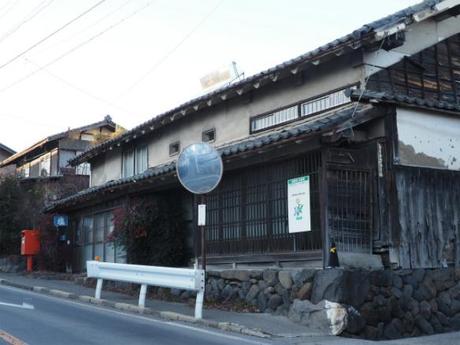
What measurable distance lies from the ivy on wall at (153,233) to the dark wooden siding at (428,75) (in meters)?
7.36

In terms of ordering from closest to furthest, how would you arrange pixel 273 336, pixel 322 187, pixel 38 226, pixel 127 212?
pixel 273 336 → pixel 322 187 → pixel 127 212 → pixel 38 226

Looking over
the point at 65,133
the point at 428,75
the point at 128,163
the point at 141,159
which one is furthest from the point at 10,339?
the point at 65,133

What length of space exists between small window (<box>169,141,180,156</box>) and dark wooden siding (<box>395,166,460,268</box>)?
8936 mm

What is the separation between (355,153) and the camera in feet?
39.0

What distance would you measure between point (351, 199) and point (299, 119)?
325cm

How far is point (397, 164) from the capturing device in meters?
11.8

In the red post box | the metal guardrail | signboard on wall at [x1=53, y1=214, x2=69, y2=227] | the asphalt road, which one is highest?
signboard on wall at [x1=53, y1=214, x2=69, y2=227]

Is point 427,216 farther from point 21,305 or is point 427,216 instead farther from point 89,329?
point 21,305

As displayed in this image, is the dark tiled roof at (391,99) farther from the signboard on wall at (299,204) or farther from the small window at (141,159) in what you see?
the small window at (141,159)

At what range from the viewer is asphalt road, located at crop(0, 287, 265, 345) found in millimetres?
8656

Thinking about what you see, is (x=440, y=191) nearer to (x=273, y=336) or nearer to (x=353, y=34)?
(x=353, y=34)

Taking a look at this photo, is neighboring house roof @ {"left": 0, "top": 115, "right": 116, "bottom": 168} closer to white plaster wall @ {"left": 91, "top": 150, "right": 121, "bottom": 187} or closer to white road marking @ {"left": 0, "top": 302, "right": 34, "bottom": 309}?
white plaster wall @ {"left": 91, "top": 150, "right": 121, "bottom": 187}

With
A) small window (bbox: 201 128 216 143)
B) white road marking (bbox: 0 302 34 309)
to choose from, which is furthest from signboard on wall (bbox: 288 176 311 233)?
white road marking (bbox: 0 302 34 309)

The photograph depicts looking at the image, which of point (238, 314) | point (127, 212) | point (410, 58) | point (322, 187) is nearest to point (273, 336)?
point (238, 314)
